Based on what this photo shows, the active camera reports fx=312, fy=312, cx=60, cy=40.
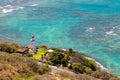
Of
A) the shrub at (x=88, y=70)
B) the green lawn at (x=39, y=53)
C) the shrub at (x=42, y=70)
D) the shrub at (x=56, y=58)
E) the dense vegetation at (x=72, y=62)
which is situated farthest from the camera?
the green lawn at (x=39, y=53)

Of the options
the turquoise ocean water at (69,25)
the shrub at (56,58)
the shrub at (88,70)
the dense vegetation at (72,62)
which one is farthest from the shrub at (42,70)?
the turquoise ocean water at (69,25)

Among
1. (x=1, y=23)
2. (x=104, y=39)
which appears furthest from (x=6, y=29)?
(x=104, y=39)

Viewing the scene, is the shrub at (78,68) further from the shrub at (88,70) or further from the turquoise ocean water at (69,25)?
the turquoise ocean water at (69,25)

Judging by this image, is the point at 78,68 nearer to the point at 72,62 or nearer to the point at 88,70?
the point at 88,70

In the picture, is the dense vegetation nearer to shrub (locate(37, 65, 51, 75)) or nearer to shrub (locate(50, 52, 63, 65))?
shrub (locate(50, 52, 63, 65))

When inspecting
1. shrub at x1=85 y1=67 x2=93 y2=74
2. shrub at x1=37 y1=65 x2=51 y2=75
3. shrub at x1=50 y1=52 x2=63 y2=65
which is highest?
shrub at x1=37 y1=65 x2=51 y2=75

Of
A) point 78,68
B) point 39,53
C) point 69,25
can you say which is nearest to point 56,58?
point 78,68

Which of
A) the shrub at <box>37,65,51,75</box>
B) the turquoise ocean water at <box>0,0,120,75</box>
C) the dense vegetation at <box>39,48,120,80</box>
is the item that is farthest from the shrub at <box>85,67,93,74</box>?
the shrub at <box>37,65,51,75</box>

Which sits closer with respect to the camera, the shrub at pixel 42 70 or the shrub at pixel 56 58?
the shrub at pixel 42 70

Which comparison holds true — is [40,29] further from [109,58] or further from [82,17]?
[109,58]

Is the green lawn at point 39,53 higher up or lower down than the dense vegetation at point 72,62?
higher up
